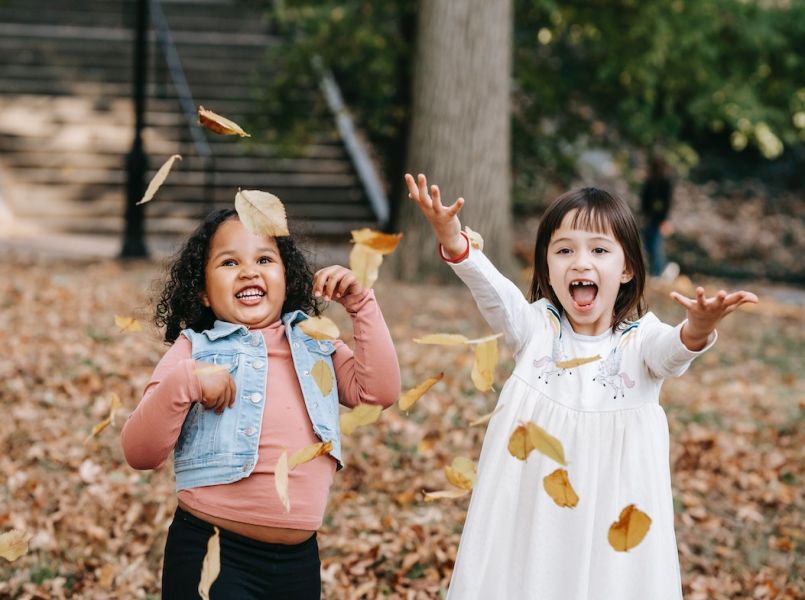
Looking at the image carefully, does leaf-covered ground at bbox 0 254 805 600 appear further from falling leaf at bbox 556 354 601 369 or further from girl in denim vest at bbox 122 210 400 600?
falling leaf at bbox 556 354 601 369

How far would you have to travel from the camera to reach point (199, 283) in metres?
2.84

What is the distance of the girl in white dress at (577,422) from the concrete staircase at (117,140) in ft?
32.5

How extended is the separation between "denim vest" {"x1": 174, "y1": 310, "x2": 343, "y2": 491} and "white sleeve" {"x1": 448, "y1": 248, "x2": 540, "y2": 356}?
435 mm

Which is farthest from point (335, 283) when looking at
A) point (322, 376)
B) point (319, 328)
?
point (322, 376)

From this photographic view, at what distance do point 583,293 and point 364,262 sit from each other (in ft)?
2.05

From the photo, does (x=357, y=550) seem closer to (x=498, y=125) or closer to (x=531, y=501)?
(x=531, y=501)

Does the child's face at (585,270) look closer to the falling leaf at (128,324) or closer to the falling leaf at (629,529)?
the falling leaf at (629,529)

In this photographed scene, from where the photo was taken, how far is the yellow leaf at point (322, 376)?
8.82 feet

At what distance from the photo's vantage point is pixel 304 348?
2.76 meters

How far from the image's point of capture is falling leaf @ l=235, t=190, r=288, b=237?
103 inches

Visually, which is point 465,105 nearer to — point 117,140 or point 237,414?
point 117,140

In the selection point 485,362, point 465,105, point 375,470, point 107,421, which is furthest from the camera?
A: point 465,105

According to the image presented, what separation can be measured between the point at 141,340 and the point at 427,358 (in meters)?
1.98

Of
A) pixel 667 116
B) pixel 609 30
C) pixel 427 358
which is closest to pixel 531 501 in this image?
pixel 427 358
